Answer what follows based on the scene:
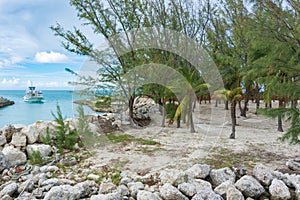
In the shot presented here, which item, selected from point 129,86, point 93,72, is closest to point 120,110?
Result: point 129,86

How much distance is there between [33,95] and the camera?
11.3 metres

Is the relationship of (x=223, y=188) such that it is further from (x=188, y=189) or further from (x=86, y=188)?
(x=86, y=188)

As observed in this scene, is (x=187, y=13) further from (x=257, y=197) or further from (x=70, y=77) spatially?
(x=257, y=197)

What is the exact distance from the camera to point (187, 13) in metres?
6.52

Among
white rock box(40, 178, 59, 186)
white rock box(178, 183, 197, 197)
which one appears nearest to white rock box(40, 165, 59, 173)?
white rock box(40, 178, 59, 186)

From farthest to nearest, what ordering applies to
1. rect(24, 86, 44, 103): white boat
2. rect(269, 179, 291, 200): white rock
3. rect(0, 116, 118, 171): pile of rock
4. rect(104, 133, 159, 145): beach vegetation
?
rect(24, 86, 44, 103): white boat → rect(104, 133, 159, 145): beach vegetation → rect(0, 116, 118, 171): pile of rock → rect(269, 179, 291, 200): white rock

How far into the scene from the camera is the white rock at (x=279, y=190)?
2339 mm

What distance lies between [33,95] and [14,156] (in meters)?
8.38

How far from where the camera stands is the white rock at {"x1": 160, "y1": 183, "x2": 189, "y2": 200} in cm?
234

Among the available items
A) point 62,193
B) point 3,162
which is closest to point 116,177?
point 62,193

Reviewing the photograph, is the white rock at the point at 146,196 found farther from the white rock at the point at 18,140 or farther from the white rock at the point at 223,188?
the white rock at the point at 18,140

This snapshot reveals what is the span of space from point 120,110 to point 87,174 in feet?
12.7

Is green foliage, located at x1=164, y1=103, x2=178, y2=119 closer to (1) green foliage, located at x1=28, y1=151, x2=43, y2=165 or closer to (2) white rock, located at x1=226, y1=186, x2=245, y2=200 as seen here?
(1) green foliage, located at x1=28, y1=151, x2=43, y2=165

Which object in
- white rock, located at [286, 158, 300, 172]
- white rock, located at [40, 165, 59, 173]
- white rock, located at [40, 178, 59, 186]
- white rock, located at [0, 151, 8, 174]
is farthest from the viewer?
white rock, located at [0, 151, 8, 174]
